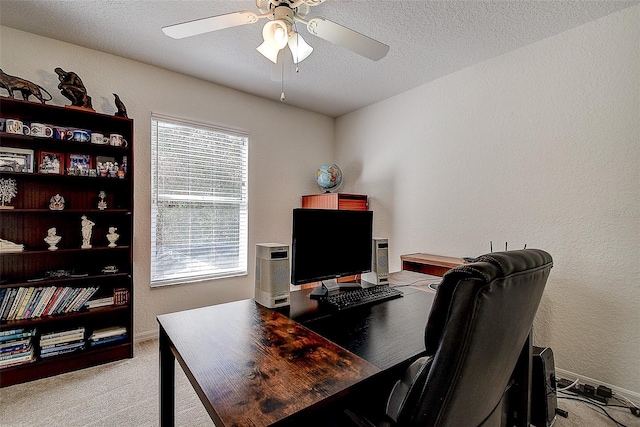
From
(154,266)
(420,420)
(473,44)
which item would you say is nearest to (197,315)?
(420,420)

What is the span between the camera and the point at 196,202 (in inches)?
119

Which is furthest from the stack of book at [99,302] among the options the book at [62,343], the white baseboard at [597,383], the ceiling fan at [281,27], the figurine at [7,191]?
the white baseboard at [597,383]

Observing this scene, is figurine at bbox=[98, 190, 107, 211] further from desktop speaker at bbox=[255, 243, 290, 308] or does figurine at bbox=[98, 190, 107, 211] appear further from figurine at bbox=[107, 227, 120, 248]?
desktop speaker at bbox=[255, 243, 290, 308]

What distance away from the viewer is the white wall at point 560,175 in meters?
1.91

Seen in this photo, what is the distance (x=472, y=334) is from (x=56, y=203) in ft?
9.11

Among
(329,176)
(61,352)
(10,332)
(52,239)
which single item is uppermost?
(329,176)

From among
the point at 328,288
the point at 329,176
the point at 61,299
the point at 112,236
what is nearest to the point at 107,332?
the point at 61,299

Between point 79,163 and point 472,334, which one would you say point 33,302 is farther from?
point 472,334

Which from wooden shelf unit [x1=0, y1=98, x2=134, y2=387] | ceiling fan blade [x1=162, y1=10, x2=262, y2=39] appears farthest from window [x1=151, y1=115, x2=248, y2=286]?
ceiling fan blade [x1=162, y1=10, x2=262, y2=39]

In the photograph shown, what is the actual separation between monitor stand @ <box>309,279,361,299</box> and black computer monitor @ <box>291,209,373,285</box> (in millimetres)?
89

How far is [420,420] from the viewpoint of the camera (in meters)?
0.74

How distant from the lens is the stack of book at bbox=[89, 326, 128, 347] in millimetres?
2254

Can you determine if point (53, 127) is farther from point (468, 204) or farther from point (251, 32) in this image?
point (468, 204)

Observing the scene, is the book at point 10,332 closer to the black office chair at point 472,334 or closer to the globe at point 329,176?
the black office chair at point 472,334
